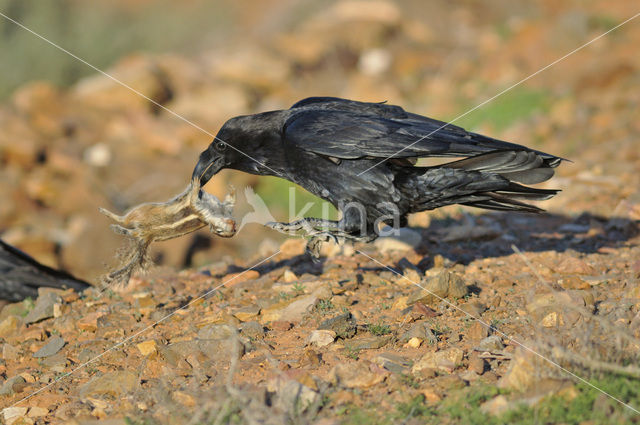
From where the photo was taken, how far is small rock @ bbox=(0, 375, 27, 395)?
3633 mm

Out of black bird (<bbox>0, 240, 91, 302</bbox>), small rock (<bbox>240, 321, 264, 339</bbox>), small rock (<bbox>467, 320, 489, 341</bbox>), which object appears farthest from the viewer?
black bird (<bbox>0, 240, 91, 302</bbox>)

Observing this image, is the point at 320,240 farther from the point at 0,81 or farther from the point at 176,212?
the point at 0,81

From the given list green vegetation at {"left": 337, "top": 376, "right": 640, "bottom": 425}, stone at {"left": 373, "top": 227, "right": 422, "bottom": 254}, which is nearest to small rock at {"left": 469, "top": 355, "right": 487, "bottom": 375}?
green vegetation at {"left": 337, "top": 376, "right": 640, "bottom": 425}

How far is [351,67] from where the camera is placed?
1499 centimetres

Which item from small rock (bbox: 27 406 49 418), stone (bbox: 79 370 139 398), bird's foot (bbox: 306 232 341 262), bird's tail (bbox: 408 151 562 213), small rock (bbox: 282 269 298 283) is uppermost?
bird's tail (bbox: 408 151 562 213)

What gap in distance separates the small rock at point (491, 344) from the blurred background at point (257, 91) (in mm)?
2891

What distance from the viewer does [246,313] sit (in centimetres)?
427

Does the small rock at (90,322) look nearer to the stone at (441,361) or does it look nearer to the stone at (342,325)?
the stone at (342,325)

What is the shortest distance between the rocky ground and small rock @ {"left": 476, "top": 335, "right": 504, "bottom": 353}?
0.02 meters

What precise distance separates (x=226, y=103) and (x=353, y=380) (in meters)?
10.2

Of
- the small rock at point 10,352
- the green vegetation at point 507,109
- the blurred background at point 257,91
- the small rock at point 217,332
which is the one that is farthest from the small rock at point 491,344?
the green vegetation at point 507,109

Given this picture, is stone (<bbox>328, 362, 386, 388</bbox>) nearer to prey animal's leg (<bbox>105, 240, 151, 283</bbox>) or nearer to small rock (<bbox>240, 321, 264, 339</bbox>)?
small rock (<bbox>240, 321, 264, 339</bbox>)

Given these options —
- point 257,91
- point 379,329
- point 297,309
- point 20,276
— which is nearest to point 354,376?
point 379,329

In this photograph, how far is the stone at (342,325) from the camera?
380cm
